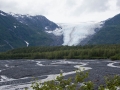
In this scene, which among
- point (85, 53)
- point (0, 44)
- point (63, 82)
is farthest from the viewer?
point (0, 44)

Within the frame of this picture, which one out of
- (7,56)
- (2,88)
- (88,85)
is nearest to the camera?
(88,85)

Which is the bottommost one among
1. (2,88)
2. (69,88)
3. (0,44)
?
(2,88)

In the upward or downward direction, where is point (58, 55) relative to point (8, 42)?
downward

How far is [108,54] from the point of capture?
8431cm

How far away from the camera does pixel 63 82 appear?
798 cm

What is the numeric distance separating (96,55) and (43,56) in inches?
908

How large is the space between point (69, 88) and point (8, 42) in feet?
639

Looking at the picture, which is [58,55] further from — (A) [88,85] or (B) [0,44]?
(B) [0,44]

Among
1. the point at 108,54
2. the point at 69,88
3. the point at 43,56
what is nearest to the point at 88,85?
the point at 69,88

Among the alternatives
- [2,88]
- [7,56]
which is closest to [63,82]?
[2,88]

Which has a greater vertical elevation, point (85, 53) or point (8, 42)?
point (8, 42)

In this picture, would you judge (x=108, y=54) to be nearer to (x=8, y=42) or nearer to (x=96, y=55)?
(x=96, y=55)

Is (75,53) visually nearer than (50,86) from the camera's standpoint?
No

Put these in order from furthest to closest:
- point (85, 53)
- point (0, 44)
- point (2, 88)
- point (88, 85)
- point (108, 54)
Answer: point (0, 44)
point (85, 53)
point (108, 54)
point (2, 88)
point (88, 85)
